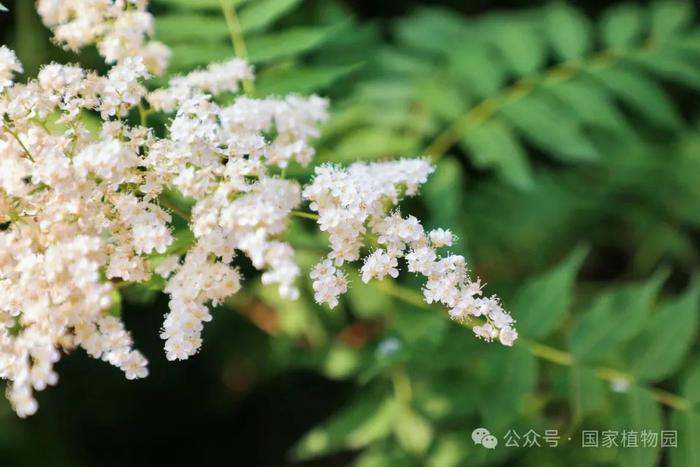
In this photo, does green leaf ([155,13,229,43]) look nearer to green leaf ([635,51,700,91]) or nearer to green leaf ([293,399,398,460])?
green leaf ([293,399,398,460])

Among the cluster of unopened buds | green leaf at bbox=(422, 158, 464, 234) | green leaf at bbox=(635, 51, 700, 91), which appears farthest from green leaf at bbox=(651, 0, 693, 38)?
the cluster of unopened buds

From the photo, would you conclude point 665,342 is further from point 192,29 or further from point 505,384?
point 192,29

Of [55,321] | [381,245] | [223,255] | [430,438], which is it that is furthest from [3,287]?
[430,438]

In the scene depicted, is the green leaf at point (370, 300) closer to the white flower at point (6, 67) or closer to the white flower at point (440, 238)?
the white flower at point (440, 238)

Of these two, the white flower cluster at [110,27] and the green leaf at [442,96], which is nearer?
the white flower cluster at [110,27]

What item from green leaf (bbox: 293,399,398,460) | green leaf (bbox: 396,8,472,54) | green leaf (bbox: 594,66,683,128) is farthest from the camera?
green leaf (bbox: 396,8,472,54)

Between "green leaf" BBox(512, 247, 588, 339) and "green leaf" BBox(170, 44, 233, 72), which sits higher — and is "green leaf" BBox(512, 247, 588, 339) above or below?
below

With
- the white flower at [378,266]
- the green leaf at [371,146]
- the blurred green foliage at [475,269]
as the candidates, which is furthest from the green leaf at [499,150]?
the white flower at [378,266]
